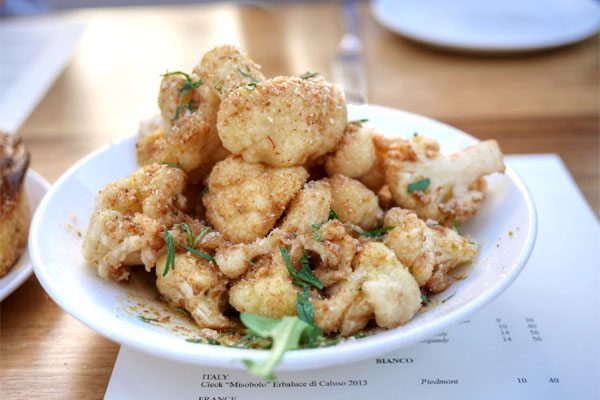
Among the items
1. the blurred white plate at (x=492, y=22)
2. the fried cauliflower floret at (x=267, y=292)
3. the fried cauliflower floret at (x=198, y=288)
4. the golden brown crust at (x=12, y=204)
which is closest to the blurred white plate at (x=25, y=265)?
the golden brown crust at (x=12, y=204)

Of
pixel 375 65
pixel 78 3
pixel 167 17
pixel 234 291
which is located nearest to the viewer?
pixel 234 291

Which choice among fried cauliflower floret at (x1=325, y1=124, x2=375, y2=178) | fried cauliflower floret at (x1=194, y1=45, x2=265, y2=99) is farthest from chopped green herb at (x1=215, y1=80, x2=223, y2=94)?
fried cauliflower floret at (x1=325, y1=124, x2=375, y2=178)

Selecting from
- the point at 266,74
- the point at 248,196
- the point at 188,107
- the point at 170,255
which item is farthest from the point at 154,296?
the point at 266,74

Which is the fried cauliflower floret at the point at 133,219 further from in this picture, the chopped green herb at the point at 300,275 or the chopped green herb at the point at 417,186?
the chopped green herb at the point at 417,186

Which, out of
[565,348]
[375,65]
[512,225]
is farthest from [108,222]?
[375,65]

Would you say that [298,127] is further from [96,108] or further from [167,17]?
[167,17]

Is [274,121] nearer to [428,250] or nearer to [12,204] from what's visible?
[428,250]
